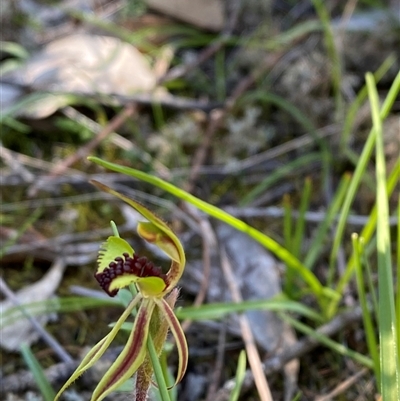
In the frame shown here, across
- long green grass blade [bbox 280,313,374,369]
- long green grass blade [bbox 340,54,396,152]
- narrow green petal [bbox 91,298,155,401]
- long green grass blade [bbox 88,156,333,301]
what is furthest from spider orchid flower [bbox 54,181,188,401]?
long green grass blade [bbox 340,54,396,152]

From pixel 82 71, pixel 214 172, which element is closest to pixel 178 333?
pixel 214 172

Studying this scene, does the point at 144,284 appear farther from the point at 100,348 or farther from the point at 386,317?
the point at 386,317

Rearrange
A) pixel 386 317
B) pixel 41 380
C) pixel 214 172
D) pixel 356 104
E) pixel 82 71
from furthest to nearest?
pixel 82 71 → pixel 214 172 → pixel 356 104 → pixel 41 380 → pixel 386 317

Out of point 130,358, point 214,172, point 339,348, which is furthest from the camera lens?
point 214,172

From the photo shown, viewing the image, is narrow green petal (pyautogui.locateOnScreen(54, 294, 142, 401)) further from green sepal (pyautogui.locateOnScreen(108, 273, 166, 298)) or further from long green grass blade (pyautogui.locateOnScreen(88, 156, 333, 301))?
long green grass blade (pyautogui.locateOnScreen(88, 156, 333, 301))

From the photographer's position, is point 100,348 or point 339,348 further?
point 339,348

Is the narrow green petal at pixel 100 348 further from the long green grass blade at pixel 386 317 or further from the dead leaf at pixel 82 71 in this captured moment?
the dead leaf at pixel 82 71

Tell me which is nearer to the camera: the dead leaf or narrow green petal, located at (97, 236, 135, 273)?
narrow green petal, located at (97, 236, 135, 273)

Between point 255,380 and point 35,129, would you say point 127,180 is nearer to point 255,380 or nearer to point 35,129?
point 35,129
